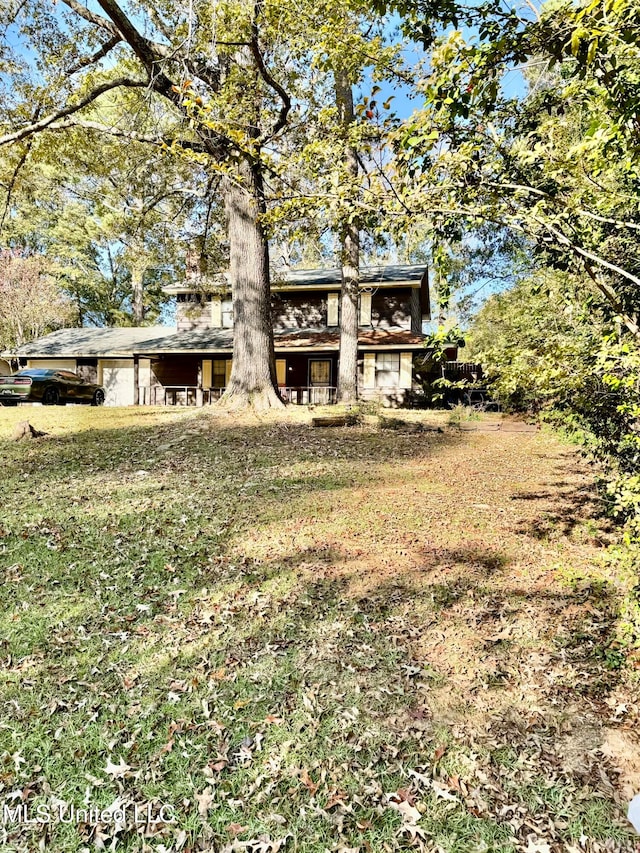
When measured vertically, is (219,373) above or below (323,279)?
below

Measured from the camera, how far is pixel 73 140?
38.4 feet

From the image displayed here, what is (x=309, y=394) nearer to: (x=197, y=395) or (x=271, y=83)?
(x=197, y=395)

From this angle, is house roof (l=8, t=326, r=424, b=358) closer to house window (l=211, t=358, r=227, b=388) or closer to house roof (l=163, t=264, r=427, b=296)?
house window (l=211, t=358, r=227, b=388)

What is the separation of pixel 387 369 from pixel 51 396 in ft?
40.3

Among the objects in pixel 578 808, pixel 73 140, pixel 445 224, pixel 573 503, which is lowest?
pixel 578 808

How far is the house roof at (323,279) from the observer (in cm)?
1792

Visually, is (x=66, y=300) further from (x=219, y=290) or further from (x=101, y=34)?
(x=101, y=34)

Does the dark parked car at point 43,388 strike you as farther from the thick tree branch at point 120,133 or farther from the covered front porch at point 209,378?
the thick tree branch at point 120,133

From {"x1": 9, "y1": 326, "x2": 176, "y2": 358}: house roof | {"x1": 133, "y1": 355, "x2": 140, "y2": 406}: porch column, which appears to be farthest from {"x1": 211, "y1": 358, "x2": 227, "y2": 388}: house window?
{"x1": 133, "y1": 355, "x2": 140, "y2": 406}: porch column

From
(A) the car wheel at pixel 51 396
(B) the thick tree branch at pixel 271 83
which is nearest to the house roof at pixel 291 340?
(A) the car wheel at pixel 51 396

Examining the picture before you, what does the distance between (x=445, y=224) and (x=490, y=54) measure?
2.75 feet

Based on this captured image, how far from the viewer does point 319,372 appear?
68.0 ft

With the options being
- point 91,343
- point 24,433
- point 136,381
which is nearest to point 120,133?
point 24,433

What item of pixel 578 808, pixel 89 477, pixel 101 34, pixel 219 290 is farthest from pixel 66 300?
pixel 578 808
